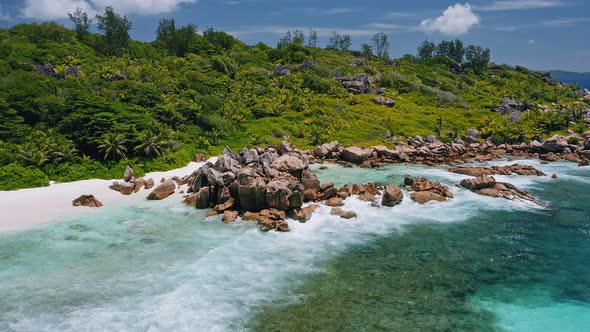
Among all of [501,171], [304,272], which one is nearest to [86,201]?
[304,272]

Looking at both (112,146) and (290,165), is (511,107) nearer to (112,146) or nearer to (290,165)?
(290,165)

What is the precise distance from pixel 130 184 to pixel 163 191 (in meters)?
3.89

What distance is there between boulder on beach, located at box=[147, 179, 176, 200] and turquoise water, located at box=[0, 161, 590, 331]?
235 centimetres

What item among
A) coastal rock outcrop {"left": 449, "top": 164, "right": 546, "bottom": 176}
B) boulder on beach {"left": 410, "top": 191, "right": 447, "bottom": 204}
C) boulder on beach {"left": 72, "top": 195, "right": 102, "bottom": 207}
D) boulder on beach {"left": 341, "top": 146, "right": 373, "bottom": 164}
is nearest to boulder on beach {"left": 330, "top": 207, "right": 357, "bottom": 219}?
boulder on beach {"left": 410, "top": 191, "right": 447, "bottom": 204}

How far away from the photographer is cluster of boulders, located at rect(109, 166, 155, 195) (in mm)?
38963

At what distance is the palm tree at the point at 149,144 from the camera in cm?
4681

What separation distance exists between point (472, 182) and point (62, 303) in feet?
127

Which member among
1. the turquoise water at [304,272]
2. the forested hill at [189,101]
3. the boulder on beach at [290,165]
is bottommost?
the turquoise water at [304,272]

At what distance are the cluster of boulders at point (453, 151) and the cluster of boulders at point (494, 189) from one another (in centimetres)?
1592

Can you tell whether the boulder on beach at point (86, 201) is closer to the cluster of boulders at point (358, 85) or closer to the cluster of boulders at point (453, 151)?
the cluster of boulders at point (453, 151)

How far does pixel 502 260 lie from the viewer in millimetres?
26516

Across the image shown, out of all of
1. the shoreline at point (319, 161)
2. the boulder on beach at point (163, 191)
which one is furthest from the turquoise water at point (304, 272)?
the shoreline at point (319, 161)

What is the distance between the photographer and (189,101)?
68.5 m

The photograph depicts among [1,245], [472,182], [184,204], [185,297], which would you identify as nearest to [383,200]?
[472,182]
